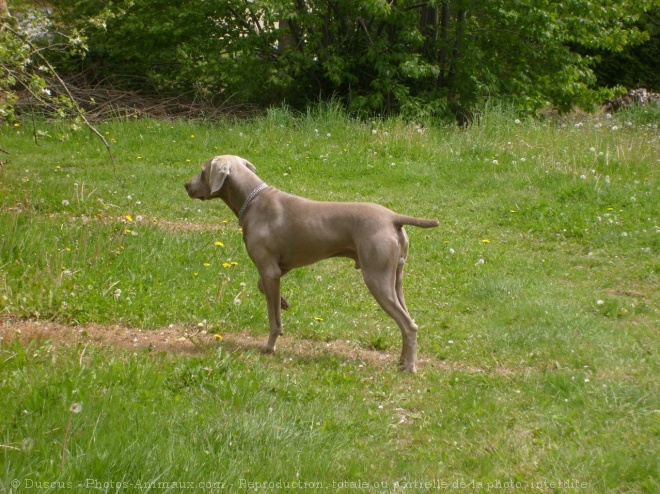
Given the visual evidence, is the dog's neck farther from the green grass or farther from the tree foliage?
the tree foliage

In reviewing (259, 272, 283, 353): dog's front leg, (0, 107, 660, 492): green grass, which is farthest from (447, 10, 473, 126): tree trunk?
→ (259, 272, 283, 353): dog's front leg

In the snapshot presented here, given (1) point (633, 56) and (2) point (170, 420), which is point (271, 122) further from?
(1) point (633, 56)

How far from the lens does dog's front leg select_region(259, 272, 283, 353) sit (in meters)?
6.29

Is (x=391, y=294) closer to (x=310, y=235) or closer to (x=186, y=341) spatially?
(x=310, y=235)

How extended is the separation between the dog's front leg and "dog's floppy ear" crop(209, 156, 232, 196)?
0.76m

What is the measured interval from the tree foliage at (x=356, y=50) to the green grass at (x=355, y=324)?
14.9 feet

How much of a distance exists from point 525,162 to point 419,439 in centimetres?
837

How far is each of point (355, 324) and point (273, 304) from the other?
1063 millimetres

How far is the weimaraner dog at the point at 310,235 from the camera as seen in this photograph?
19.7 feet

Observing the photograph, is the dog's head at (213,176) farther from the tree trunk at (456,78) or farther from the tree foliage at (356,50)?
the tree trunk at (456,78)

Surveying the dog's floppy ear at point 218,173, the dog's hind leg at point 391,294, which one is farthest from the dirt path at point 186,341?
the dog's floppy ear at point 218,173

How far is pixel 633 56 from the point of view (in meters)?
26.0

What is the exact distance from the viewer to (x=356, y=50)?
18328 millimetres

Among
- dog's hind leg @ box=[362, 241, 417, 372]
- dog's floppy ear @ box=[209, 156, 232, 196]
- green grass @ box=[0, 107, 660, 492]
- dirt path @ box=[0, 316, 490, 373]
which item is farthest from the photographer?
dog's floppy ear @ box=[209, 156, 232, 196]
